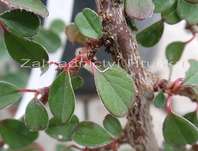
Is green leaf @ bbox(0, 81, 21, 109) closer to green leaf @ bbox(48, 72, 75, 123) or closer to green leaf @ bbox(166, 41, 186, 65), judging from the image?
green leaf @ bbox(48, 72, 75, 123)

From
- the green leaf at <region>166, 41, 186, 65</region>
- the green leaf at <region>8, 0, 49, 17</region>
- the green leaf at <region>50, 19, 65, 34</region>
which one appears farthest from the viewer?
the green leaf at <region>50, 19, 65, 34</region>

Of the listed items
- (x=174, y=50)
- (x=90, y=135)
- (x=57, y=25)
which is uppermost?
(x=57, y=25)

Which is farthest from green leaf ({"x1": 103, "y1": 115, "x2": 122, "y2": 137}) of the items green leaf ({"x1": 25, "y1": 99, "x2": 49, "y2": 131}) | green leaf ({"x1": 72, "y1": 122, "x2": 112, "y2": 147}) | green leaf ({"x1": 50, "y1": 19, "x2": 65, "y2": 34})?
green leaf ({"x1": 50, "y1": 19, "x2": 65, "y2": 34})

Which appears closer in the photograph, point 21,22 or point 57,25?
point 21,22

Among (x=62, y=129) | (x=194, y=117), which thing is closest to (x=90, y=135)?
(x=62, y=129)

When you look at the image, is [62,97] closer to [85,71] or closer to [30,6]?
[30,6]

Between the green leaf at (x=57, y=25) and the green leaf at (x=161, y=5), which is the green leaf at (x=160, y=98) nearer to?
the green leaf at (x=161, y=5)
